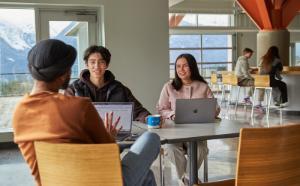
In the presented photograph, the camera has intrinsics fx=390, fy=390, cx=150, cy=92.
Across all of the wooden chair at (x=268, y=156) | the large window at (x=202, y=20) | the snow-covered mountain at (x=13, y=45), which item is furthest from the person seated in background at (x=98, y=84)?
the large window at (x=202, y=20)

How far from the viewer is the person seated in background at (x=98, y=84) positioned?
301cm

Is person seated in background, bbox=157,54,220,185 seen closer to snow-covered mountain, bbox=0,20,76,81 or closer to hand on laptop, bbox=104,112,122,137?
hand on laptop, bbox=104,112,122,137

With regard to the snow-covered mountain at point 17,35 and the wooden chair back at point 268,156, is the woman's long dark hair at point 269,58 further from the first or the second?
the wooden chair back at point 268,156

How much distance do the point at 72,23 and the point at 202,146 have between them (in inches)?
127

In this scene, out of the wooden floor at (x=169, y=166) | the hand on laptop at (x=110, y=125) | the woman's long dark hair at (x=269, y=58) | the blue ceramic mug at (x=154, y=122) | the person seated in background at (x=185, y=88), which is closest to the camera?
the hand on laptop at (x=110, y=125)

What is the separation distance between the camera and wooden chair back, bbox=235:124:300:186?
1.72 metres

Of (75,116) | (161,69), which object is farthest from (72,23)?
(75,116)

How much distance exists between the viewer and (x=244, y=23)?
1617 centimetres

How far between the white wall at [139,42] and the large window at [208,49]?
31.7 feet

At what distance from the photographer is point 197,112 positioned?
2.69m

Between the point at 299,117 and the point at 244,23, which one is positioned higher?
the point at 244,23

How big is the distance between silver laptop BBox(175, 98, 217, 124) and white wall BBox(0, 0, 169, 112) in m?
3.13

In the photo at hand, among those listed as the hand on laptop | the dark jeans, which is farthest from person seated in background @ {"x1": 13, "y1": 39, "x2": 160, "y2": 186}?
the dark jeans

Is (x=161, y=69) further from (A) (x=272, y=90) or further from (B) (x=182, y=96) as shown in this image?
(A) (x=272, y=90)
